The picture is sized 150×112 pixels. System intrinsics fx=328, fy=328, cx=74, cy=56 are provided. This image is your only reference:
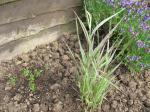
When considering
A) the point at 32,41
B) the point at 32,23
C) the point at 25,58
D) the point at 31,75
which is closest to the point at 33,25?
the point at 32,23

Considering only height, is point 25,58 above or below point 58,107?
above

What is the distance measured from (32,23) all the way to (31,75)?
16.8 inches

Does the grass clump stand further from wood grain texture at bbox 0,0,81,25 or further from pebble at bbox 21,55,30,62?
wood grain texture at bbox 0,0,81,25

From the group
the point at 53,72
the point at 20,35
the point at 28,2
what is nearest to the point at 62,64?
the point at 53,72

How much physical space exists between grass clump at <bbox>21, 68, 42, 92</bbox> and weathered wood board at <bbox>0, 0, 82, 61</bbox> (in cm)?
20

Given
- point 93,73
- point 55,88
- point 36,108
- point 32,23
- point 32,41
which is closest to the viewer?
point 93,73

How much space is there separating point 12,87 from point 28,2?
67cm

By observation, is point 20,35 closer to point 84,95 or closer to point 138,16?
point 84,95

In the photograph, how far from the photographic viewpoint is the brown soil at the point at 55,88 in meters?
2.45

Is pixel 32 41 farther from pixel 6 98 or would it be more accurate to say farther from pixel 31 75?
pixel 6 98

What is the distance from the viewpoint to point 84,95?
241 centimetres

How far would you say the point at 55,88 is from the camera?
2.55 meters

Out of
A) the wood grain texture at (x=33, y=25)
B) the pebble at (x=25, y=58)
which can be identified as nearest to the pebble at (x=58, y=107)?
the pebble at (x=25, y=58)

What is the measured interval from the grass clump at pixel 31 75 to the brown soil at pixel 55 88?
0.09 feet
